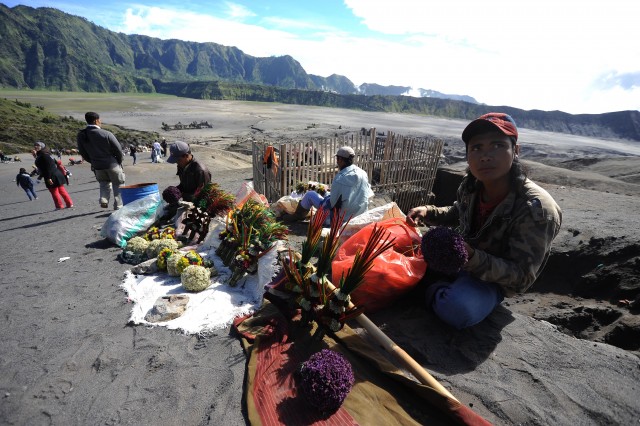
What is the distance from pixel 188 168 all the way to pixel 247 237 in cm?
197

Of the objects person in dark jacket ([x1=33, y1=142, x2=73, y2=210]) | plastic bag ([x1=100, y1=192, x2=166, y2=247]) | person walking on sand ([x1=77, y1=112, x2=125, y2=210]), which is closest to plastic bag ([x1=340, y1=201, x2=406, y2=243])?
plastic bag ([x1=100, y1=192, x2=166, y2=247])

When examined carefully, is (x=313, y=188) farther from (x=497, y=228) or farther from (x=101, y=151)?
(x=497, y=228)

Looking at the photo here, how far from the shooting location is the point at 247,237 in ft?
12.8

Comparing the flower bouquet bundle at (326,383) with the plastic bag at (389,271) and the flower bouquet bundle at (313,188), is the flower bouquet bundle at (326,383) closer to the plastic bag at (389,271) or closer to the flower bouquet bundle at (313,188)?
the plastic bag at (389,271)

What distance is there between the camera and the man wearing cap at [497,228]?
7.87 ft

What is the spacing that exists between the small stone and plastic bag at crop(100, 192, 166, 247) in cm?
209

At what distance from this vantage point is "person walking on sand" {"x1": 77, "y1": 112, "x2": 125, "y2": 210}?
6113 mm

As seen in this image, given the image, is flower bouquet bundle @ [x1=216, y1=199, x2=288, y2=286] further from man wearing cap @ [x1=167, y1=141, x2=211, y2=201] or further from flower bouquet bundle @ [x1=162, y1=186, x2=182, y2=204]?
flower bouquet bundle @ [x1=162, y1=186, x2=182, y2=204]

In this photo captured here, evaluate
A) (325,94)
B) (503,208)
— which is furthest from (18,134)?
(325,94)

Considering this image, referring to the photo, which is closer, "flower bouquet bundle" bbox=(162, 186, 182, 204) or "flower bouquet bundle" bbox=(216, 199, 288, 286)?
"flower bouquet bundle" bbox=(216, 199, 288, 286)

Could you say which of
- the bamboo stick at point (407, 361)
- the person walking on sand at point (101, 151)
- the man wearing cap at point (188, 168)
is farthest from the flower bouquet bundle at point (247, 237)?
the person walking on sand at point (101, 151)

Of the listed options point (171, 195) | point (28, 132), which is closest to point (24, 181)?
point (171, 195)

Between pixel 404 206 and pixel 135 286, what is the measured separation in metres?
7.72

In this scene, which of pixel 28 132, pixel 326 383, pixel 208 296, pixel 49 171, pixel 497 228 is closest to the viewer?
pixel 326 383
